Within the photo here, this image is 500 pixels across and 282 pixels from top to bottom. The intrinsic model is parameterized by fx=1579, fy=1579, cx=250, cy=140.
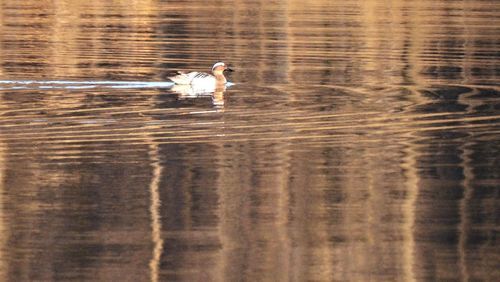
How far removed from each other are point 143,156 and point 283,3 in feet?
113

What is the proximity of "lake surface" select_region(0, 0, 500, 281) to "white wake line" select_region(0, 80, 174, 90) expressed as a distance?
32mm

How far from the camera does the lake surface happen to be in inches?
411

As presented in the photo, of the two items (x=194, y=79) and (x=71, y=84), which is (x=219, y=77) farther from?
(x=71, y=84)

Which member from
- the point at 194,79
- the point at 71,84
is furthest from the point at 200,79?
the point at 71,84

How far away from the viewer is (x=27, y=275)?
32.1 feet

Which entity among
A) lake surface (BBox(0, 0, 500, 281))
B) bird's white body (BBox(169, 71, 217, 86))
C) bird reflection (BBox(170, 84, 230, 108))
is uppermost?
bird's white body (BBox(169, 71, 217, 86))

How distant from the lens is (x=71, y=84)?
2127 cm

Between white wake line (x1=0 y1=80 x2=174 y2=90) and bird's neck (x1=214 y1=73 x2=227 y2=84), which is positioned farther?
bird's neck (x1=214 y1=73 x2=227 y2=84)

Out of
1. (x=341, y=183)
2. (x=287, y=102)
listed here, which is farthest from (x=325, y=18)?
(x=341, y=183)

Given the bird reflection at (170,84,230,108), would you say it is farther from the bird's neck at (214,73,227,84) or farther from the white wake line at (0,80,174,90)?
the white wake line at (0,80,174,90)

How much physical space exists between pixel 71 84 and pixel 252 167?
7.73 m

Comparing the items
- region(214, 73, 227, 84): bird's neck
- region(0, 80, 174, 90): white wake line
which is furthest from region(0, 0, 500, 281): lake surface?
region(214, 73, 227, 84): bird's neck

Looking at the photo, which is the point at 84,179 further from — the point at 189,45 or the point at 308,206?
the point at 189,45

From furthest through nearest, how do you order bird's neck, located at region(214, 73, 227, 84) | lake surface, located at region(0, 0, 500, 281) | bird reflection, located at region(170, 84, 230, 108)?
bird's neck, located at region(214, 73, 227, 84) → bird reflection, located at region(170, 84, 230, 108) → lake surface, located at region(0, 0, 500, 281)
